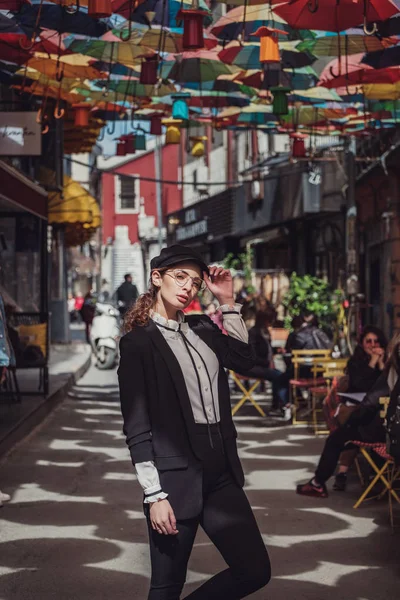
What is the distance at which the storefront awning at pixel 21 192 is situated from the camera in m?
14.0

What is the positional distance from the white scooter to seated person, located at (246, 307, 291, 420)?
310 inches

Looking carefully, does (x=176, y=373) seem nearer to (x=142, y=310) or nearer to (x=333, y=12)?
(x=142, y=310)

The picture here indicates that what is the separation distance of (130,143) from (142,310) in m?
12.4

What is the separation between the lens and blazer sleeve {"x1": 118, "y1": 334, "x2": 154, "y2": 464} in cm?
447

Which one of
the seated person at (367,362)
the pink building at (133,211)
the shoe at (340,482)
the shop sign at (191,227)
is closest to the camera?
the shoe at (340,482)

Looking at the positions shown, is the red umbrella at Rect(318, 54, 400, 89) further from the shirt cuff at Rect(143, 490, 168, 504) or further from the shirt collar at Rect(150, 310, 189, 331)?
the shirt cuff at Rect(143, 490, 168, 504)

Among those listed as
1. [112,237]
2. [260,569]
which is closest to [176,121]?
[260,569]

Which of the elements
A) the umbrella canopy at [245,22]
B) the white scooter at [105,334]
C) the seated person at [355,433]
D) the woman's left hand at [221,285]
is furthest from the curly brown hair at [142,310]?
the white scooter at [105,334]

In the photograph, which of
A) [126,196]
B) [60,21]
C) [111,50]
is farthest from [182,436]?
[126,196]

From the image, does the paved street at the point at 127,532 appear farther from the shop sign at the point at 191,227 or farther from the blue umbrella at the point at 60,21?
the shop sign at the point at 191,227

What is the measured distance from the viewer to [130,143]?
55.4 ft

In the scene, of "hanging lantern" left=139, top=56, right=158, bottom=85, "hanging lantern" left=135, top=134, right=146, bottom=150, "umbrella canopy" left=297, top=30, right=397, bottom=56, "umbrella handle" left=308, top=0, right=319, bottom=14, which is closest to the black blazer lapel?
"umbrella handle" left=308, top=0, right=319, bottom=14

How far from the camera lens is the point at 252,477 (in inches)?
417

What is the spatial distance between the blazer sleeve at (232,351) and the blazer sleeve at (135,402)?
40cm
